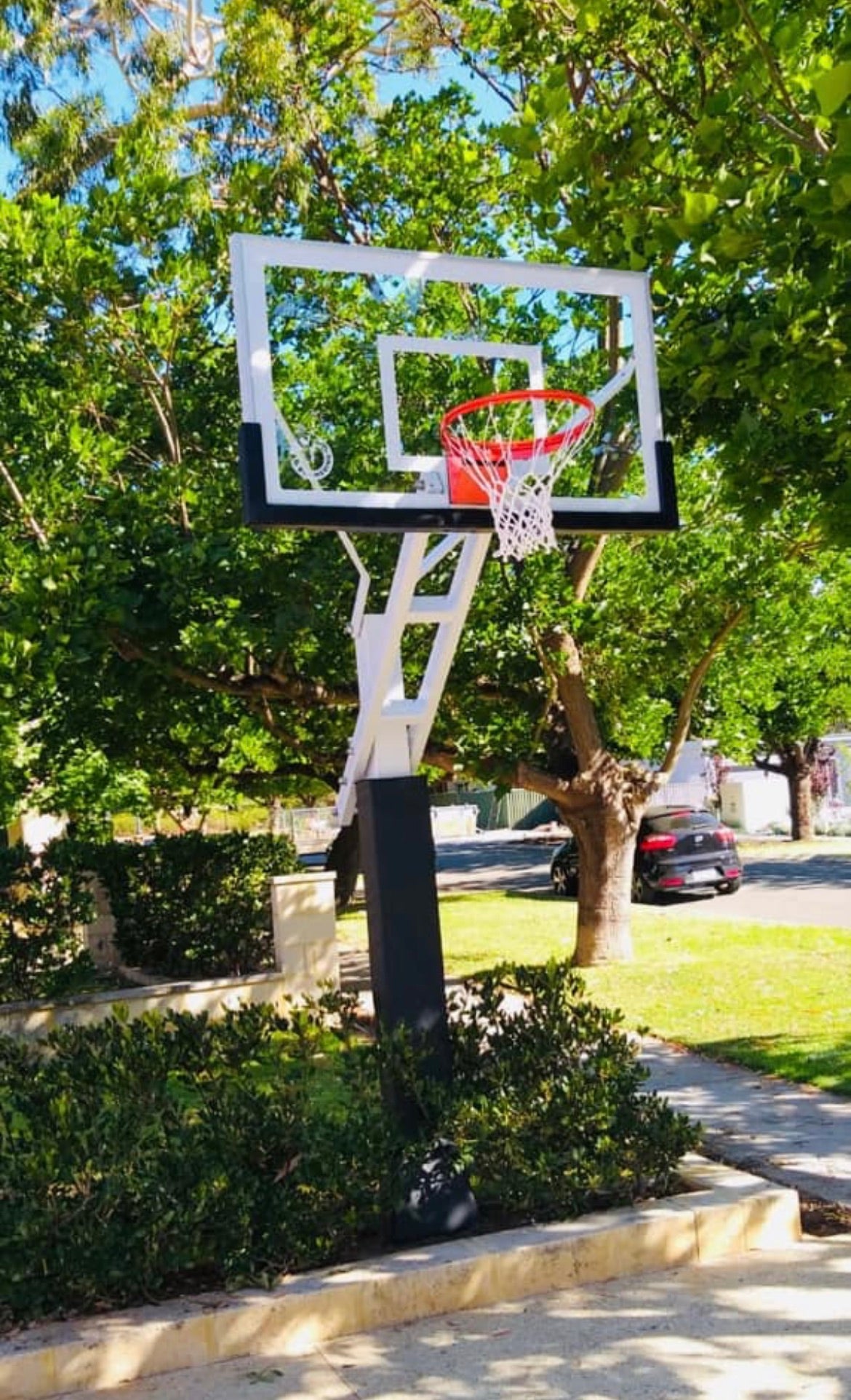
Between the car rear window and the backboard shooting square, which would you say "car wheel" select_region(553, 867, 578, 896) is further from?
the backboard shooting square

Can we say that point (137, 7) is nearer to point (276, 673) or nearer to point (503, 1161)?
point (276, 673)

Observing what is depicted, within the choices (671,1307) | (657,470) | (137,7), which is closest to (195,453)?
(657,470)

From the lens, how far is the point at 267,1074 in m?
5.91

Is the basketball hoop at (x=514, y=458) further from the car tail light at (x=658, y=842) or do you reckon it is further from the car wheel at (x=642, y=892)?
the car wheel at (x=642, y=892)

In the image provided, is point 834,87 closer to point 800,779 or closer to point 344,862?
point 344,862

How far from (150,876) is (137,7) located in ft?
50.6

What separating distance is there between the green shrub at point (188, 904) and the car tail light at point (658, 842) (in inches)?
353

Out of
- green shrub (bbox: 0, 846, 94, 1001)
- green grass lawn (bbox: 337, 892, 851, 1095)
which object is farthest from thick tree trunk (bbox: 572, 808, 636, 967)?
green shrub (bbox: 0, 846, 94, 1001)

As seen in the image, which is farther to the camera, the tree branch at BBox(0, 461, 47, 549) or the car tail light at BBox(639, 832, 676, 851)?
the car tail light at BBox(639, 832, 676, 851)

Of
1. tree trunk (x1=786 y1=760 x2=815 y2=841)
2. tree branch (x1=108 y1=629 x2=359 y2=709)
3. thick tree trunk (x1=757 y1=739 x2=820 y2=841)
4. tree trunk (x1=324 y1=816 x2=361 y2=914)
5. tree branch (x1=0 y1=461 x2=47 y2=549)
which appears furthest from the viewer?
tree trunk (x1=786 y1=760 x2=815 y2=841)

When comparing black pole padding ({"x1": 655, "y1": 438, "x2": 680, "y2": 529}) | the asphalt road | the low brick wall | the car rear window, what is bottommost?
the asphalt road

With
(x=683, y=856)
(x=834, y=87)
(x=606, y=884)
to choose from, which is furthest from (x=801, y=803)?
(x=834, y=87)

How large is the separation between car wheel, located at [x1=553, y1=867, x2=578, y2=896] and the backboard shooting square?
1238cm

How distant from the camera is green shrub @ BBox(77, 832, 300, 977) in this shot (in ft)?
43.5
